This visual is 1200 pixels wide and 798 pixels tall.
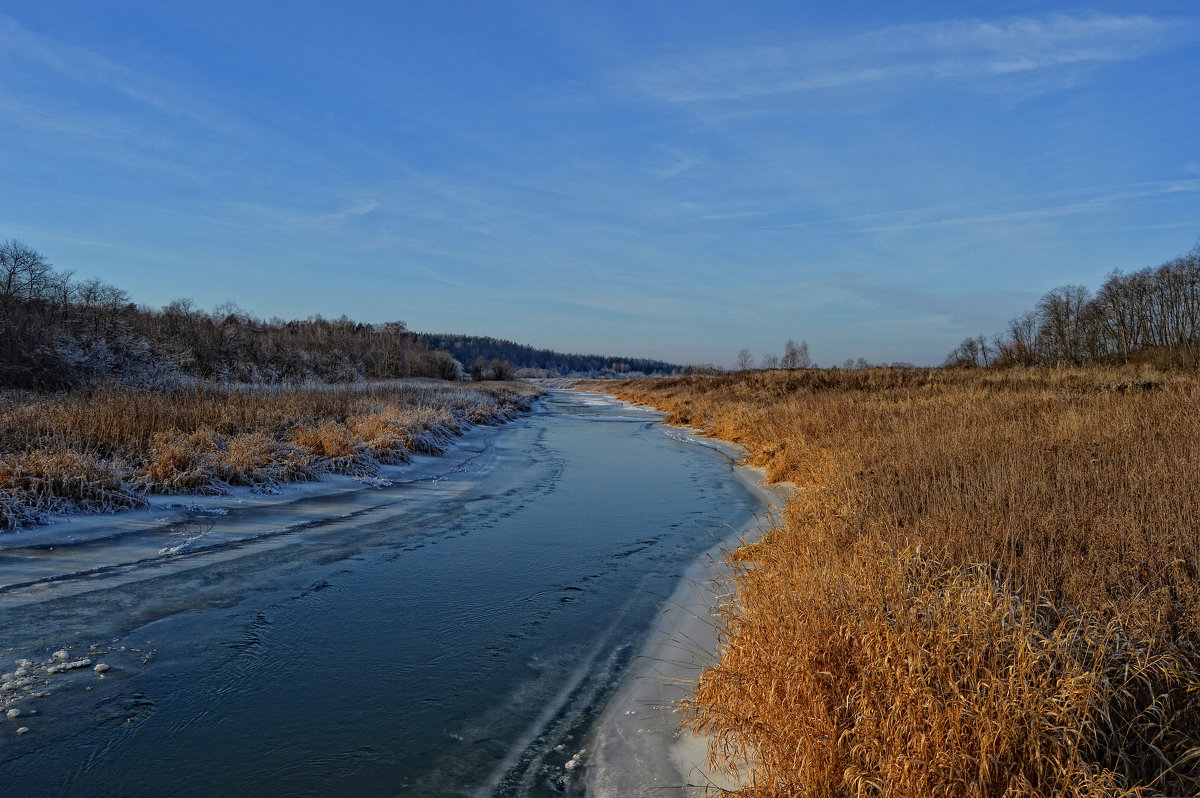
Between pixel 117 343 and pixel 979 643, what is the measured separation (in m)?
30.7

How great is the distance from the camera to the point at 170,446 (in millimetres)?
10648

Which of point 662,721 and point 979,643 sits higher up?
point 979,643

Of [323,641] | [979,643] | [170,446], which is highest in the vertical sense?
[979,643]

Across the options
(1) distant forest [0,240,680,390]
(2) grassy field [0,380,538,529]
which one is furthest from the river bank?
(1) distant forest [0,240,680,390]

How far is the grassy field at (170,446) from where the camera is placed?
862 centimetres

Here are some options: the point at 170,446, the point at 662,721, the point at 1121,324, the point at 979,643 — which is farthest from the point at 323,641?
the point at 1121,324

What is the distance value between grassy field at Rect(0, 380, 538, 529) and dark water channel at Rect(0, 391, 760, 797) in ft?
2.28

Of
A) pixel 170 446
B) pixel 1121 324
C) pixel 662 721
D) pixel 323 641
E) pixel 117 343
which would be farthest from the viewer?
pixel 1121 324

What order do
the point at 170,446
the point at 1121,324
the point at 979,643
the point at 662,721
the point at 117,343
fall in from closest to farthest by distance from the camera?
the point at 979,643 → the point at 662,721 → the point at 170,446 → the point at 117,343 → the point at 1121,324

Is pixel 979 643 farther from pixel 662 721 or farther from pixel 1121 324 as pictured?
pixel 1121 324

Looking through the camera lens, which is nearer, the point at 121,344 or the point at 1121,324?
the point at 121,344

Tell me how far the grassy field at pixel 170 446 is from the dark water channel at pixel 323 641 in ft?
2.28

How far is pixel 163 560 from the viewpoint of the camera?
286 inches

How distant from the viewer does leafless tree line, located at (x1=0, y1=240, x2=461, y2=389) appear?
19.5 metres
